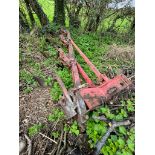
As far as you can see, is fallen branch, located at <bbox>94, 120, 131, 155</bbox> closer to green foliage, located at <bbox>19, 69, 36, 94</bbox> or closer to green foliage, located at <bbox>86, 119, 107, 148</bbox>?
green foliage, located at <bbox>86, 119, 107, 148</bbox>

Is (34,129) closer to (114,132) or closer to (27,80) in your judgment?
(114,132)

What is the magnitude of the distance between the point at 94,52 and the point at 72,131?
2671mm

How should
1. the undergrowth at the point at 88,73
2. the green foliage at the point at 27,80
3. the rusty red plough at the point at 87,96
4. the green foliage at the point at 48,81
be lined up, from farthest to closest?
1. the green foliage at the point at 48,81
2. the green foliage at the point at 27,80
3. the rusty red plough at the point at 87,96
4. the undergrowth at the point at 88,73

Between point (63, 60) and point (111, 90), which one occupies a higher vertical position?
point (63, 60)

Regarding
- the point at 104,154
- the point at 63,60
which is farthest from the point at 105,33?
the point at 104,154

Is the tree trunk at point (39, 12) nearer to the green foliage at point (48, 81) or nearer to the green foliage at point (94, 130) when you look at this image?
the green foliage at point (48, 81)

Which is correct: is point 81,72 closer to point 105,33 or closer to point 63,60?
→ point 63,60

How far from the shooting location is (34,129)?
306 centimetres

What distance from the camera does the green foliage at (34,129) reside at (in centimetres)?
302

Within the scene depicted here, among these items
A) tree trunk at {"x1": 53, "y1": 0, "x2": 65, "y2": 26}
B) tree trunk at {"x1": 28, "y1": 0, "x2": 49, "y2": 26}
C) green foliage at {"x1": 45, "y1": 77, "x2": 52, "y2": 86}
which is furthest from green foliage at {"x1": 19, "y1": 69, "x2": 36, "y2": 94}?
tree trunk at {"x1": 53, "y1": 0, "x2": 65, "y2": 26}

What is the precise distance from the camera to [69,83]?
151 inches

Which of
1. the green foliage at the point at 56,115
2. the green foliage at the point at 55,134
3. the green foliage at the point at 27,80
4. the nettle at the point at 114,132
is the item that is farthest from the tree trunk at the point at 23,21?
the nettle at the point at 114,132

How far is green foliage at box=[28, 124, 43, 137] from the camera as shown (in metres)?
3.02

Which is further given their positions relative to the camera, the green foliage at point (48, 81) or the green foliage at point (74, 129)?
the green foliage at point (48, 81)
